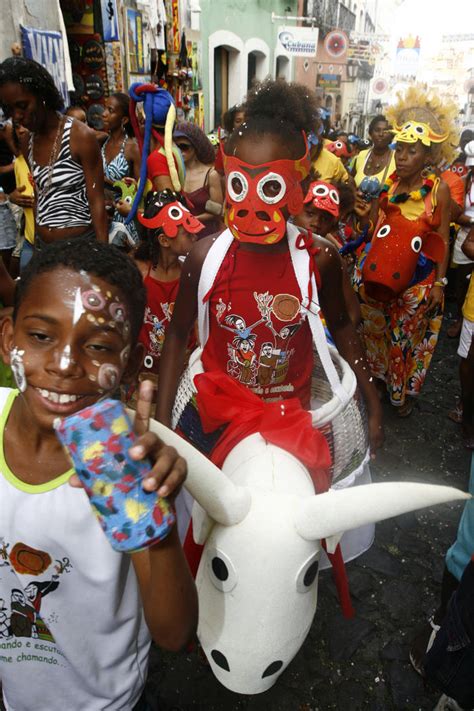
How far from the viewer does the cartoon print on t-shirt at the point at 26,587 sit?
1168mm

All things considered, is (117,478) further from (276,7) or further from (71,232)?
(276,7)

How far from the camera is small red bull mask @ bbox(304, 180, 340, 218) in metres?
3.16

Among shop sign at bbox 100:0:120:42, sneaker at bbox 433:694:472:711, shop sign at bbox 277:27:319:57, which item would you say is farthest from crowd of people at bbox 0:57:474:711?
shop sign at bbox 277:27:319:57

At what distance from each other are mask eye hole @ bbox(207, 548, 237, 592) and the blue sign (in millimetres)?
5479

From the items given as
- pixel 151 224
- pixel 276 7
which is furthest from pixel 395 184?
pixel 276 7

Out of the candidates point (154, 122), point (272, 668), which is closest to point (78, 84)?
point (154, 122)

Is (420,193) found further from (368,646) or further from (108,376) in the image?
(108,376)

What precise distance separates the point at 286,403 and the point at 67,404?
77 centimetres

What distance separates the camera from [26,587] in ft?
3.90

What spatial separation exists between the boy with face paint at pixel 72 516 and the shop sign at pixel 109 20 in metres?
7.71

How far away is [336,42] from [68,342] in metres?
17.7

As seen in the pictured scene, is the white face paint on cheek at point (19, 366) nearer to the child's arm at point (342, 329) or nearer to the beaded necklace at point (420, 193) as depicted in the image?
the child's arm at point (342, 329)

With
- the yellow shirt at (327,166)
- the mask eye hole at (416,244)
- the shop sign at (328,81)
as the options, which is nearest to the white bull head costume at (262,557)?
the mask eye hole at (416,244)

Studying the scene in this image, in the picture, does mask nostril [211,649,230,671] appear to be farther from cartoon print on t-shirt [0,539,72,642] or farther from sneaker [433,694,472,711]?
sneaker [433,694,472,711]
